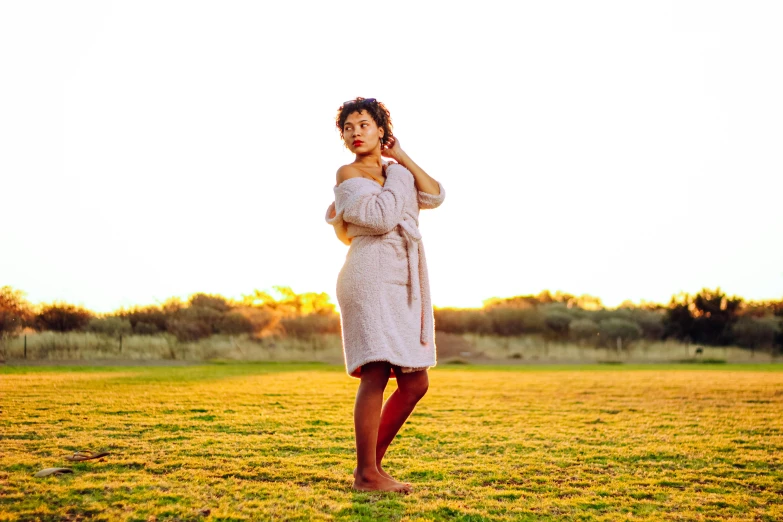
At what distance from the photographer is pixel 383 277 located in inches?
141

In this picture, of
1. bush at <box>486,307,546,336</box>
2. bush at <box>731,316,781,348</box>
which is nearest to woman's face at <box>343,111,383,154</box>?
bush at <box>486,307,546,336</box>

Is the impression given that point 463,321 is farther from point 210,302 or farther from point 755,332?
point 210,302

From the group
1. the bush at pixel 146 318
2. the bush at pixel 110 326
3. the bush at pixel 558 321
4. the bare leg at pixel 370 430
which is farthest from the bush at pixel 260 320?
the bare leg at pixel 370 430

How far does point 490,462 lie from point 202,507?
6.90ft

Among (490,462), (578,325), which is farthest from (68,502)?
(578,325)

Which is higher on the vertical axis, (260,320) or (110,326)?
(260,320)

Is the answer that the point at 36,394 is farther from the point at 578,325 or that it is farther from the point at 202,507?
the point at 578,325

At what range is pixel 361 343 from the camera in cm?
356

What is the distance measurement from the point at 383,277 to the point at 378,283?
1.6 inches

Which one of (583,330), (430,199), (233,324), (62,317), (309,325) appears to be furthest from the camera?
(583,330)

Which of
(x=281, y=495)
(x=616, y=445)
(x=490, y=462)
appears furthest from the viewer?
(x=616, y=445)

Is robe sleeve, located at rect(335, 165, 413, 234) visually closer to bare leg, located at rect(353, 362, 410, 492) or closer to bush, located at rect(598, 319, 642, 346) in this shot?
bare leg, located at rect(353, 362, 410, 492)

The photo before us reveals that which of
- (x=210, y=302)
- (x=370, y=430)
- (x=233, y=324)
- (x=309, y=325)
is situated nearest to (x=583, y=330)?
(x=309, y=325)

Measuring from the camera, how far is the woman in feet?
11.6
